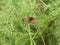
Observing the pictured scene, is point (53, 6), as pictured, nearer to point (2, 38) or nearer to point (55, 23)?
point (55, 23)

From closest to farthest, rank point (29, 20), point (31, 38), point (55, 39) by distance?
point (29, 20), point (31, 38), point (55, 39)

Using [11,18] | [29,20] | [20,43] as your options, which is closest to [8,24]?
[11,18]

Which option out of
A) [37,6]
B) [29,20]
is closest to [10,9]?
[37,6]

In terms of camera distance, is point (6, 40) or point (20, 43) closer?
point (20, 43)

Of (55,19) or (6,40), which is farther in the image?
(6,40)

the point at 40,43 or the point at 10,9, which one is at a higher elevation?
the point at 10,9

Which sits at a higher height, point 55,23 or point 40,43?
point 55,23

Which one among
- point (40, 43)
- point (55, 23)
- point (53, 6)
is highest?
point (53, 6)

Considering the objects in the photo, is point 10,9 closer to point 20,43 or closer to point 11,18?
point 11,18

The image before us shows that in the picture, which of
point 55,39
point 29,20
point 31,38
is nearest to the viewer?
point 29,20
